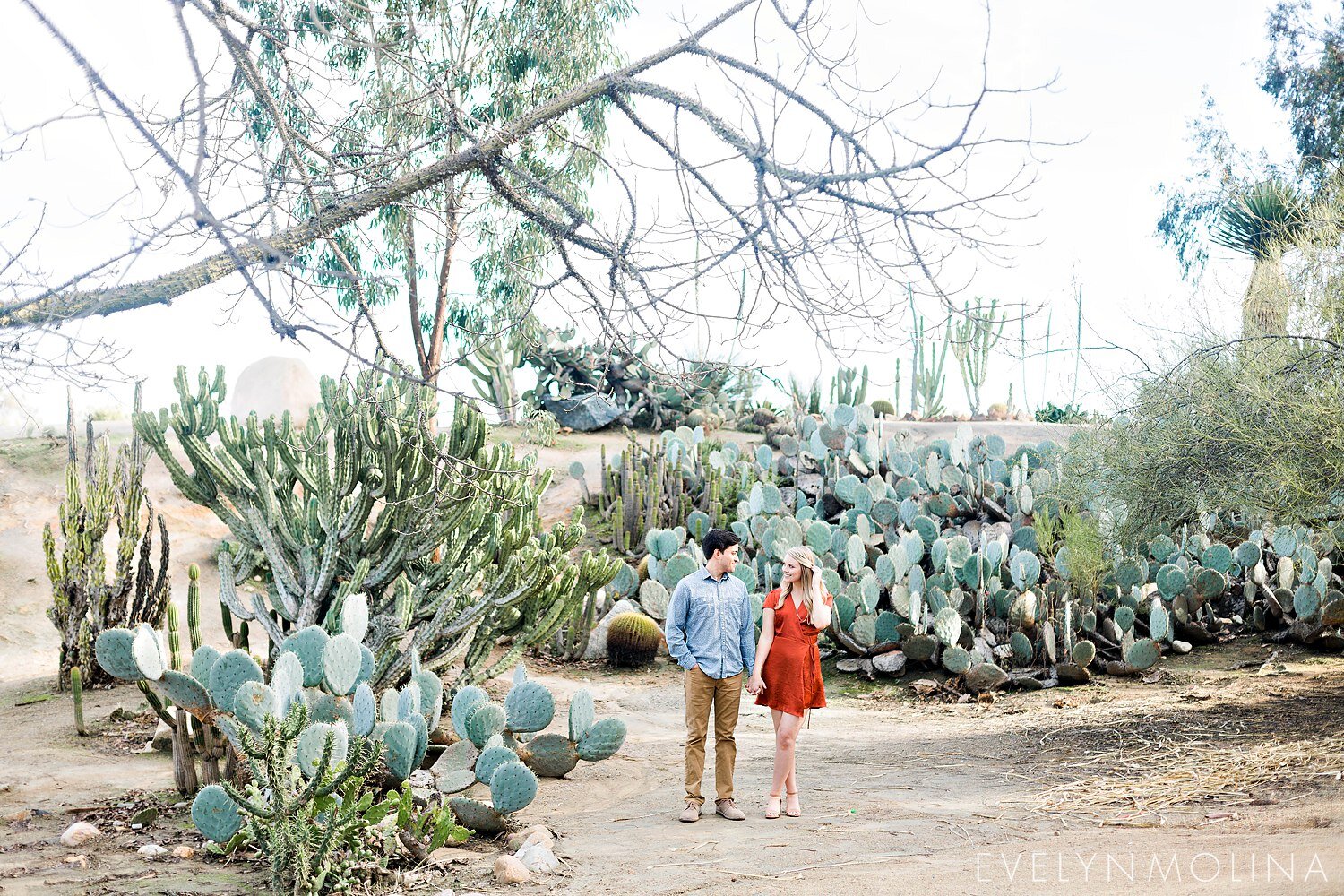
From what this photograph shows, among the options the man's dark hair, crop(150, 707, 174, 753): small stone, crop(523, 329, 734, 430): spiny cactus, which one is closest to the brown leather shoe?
the man's dark hair

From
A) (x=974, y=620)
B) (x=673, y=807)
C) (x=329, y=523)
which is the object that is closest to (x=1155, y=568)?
(x=974, y=620)

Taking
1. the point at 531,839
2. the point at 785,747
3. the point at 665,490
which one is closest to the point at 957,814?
the point at 785,747

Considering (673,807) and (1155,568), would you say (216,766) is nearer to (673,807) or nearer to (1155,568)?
(673,807)

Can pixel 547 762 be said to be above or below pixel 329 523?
below

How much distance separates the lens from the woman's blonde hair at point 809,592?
509cm

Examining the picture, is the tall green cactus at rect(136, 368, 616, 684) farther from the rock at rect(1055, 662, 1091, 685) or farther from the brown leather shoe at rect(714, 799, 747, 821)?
the rock at rect(1055, 662, 1091, 685)

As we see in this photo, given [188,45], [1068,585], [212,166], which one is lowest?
[1068,585]

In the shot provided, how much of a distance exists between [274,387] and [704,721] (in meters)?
20.5

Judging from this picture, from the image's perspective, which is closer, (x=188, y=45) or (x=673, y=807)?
(x=188, y=45)

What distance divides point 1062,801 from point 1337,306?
12.9 ft

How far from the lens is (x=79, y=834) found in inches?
177

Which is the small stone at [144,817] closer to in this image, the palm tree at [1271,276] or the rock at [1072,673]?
the rock at [1072,673]

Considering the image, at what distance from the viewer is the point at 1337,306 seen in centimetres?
712

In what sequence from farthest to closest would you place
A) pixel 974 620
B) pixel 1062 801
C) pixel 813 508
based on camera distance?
1. pixel 813 508
2. pixel 974 620
3. pixel 1062 801
